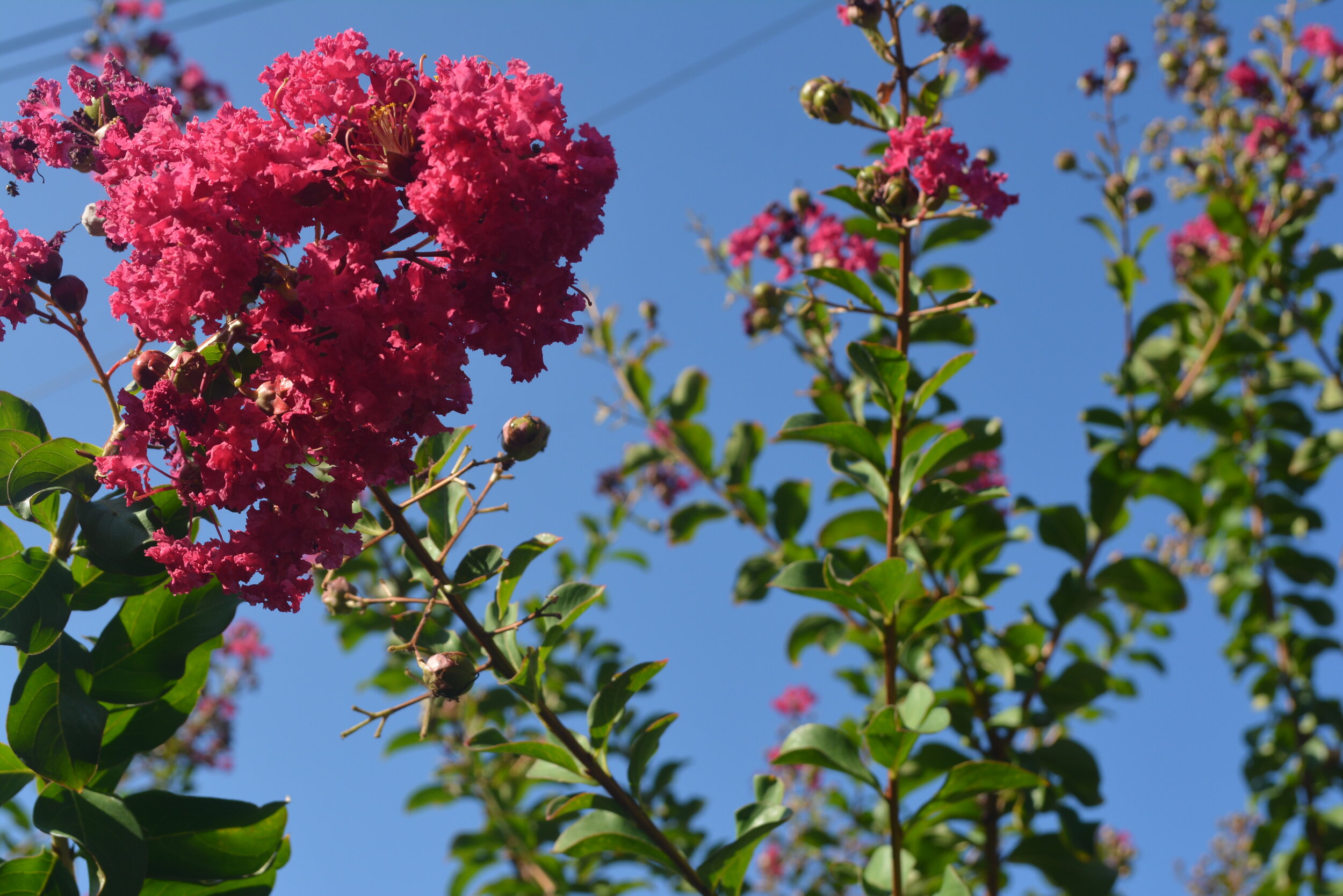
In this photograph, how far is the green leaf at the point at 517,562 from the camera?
134cm

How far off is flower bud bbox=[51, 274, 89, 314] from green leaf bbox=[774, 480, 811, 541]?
1647mm

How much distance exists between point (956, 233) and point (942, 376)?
2.12ft

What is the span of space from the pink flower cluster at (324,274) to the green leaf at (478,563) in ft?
0.79

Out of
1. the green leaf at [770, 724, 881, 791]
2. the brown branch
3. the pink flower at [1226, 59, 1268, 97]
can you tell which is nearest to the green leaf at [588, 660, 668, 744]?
the brown branch

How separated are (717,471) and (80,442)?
1.83m

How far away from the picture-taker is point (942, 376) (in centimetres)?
164

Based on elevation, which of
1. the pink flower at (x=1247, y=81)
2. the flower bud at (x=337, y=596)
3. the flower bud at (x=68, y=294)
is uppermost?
the pink flower at (x=1247, y=81)

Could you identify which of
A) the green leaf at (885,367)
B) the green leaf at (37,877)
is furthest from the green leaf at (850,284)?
the green leaf at (37,877)

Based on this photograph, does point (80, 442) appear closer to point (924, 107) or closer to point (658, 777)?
point (924, 107)

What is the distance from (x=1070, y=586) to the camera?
222 centimetres

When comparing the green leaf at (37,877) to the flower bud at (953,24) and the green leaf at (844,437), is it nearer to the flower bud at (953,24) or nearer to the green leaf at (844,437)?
the green leaf at (844,437)

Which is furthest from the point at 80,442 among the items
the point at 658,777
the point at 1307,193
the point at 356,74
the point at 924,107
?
the point at 1307,193

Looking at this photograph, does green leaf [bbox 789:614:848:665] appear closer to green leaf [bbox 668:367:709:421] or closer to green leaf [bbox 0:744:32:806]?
green leaf [bbox 668:367:709:421]

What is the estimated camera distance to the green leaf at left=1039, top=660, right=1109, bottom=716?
209cm
